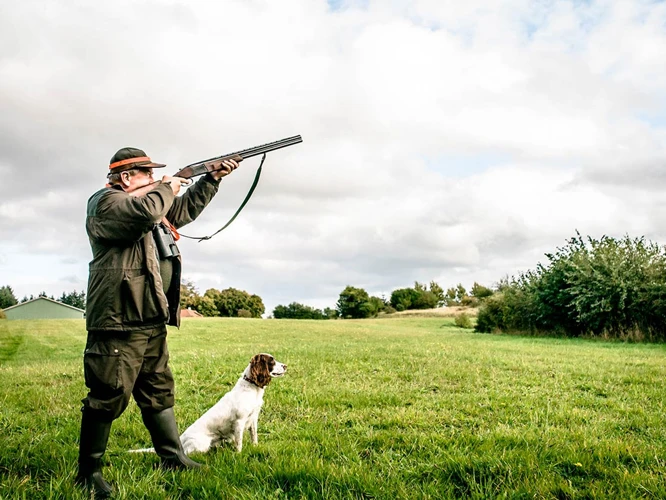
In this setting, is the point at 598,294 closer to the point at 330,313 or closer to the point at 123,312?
the point at 123,312

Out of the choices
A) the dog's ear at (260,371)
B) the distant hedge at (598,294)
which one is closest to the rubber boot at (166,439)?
the dog's ear at (260,371)

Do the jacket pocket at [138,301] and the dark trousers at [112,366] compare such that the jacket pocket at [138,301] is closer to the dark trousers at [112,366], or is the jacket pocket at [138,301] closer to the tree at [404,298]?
the dark trousers at [112,366]

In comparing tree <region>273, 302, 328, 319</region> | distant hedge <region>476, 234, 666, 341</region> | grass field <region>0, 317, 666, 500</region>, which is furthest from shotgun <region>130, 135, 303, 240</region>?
tree <region>273, 302, 328, 319</region>

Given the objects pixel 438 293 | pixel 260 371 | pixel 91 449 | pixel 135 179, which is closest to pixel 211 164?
pixel 135 179

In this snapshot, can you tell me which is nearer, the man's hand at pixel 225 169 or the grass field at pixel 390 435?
the grass field at pixel 390 435

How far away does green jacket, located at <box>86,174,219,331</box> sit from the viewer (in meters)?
4.21

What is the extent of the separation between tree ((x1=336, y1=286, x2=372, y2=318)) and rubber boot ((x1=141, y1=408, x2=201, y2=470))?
72.4m

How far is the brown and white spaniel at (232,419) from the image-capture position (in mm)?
5336

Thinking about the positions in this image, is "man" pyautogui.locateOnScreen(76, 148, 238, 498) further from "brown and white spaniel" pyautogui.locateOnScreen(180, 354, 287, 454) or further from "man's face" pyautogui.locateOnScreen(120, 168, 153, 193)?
"brown and white spaniel" pyautogui.locateOnScreen(180, 354, 287, 454)

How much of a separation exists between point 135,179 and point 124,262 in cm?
86

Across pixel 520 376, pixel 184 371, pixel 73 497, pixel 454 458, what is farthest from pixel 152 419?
pixel 520 376

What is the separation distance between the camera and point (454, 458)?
4805mm

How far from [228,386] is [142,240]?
5.34 m

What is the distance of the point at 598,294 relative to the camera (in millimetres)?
25781
